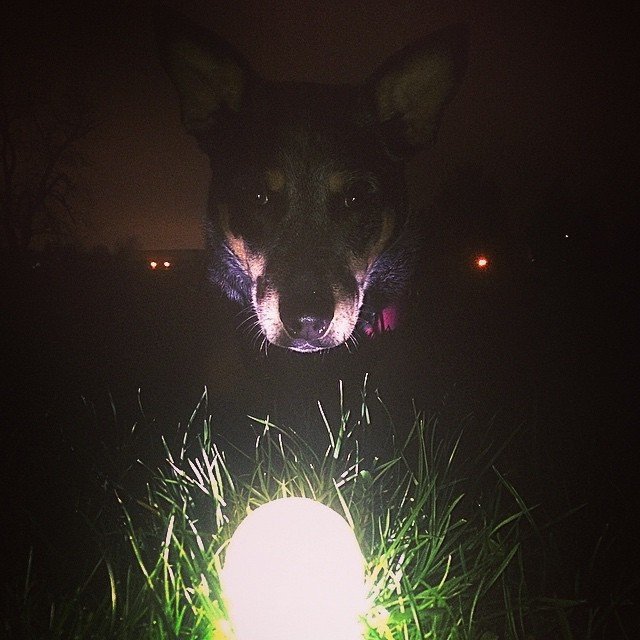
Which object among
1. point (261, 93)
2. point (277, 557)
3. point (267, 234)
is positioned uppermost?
point (261, 93)

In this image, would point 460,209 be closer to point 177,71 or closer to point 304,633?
point 177,71

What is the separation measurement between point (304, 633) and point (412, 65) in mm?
2732

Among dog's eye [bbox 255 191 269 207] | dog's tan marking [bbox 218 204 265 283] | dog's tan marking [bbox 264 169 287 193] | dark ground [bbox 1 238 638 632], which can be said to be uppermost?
dog's tan marking [bbox 264 169 287 193]

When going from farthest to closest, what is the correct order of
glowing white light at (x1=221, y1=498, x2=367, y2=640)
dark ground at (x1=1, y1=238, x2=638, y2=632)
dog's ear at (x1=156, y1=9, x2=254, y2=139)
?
dog's ear at (x1=156, y1=9, x2=254, y2=139)
dark ground at (x1=1, y1=238, x2=638, y2=632)
glowing white light at (x1=221, y1=498, x2=367, y2=640)

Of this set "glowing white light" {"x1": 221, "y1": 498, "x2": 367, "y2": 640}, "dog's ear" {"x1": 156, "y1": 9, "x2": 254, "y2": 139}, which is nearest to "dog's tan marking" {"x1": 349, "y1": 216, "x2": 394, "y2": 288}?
"dog's ear" {"x1": 156, "y1": 9, "x2": 254, "y2": 139}

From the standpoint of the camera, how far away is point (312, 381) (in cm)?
305

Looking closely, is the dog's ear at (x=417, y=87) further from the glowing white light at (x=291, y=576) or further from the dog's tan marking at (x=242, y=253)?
the glowing white light at (x=291, y=576)

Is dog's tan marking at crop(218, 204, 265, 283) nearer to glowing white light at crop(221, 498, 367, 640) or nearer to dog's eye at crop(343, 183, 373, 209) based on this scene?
dog's eye at crop(343, 183, 373, 209)

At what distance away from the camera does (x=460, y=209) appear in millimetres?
5176

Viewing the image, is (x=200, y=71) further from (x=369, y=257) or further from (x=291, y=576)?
(x=291, y=576)

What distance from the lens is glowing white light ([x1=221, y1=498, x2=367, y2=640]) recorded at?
3.38 feet


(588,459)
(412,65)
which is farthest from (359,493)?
(412,65)

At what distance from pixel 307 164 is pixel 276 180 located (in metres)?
0.18

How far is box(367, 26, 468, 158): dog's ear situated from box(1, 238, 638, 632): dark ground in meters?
0.96
